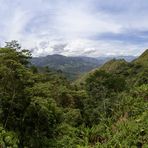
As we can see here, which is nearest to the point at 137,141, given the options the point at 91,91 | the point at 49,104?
the point at 49,104

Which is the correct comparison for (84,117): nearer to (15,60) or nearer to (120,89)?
(120,89)

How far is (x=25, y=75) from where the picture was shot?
27.8 meters

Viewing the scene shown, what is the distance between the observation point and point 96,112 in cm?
5669

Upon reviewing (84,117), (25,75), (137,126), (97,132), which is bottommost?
(84,117)

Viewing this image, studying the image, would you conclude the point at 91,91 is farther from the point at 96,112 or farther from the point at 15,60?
the point at 15,60

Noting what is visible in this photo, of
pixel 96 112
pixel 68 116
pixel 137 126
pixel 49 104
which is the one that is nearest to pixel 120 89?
pixel 96 112

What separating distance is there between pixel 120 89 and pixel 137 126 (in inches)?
2324

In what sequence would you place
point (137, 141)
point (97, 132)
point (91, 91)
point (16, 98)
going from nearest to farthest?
point (137, 141) → point (97, 132) → point (16, 98) → point (91, 91)

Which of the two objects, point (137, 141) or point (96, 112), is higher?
point (137, 141)

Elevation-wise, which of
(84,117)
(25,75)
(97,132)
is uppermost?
(25,75)

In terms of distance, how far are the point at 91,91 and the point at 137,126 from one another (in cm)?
5498

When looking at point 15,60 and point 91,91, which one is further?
point 91,91

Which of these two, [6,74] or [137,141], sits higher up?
[6,74]

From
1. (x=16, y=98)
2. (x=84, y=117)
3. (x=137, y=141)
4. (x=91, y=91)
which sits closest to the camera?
(x=137, y=141)
